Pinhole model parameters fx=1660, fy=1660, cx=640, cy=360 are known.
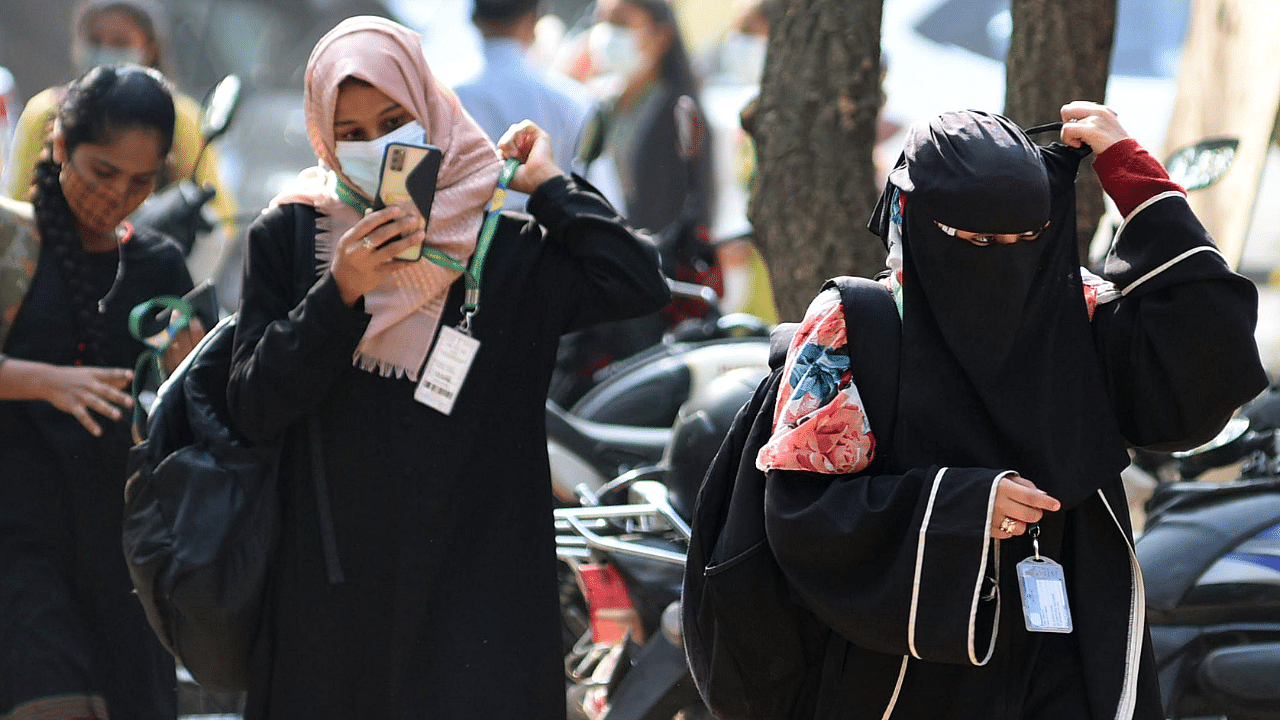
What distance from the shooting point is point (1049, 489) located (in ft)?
7.69

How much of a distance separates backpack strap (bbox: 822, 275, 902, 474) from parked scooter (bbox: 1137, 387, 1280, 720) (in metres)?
1.30

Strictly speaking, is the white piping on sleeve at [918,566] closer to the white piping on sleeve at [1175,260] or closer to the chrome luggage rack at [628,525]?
the white piping on sleeve at [1175,260]

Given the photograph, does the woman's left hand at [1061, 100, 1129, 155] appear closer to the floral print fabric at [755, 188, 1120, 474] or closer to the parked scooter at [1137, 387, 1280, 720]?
the floral print fabric at [755, 188, 1120, 474]

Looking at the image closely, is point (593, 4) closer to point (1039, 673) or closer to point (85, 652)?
point (85, 652)

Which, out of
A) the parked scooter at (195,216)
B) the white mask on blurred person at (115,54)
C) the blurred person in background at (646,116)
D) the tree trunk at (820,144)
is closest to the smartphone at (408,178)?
the tree trunk at (820,144)

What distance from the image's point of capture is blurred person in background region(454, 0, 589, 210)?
6.12m

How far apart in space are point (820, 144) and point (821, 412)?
1987 millimetres

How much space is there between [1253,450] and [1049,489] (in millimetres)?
1694

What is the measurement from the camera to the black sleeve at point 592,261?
3100 millimetres

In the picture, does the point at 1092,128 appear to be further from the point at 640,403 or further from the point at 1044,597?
the point at 640,403

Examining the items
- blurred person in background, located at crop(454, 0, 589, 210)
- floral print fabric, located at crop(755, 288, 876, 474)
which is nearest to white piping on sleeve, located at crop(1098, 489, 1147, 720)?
floral print fabric, located at crop(755, 288, 876, 474)

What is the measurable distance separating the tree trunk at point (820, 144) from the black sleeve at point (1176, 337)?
1.78 meters

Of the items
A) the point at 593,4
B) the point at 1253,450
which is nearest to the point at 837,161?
the point at 1253,450

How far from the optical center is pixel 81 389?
356 cm
